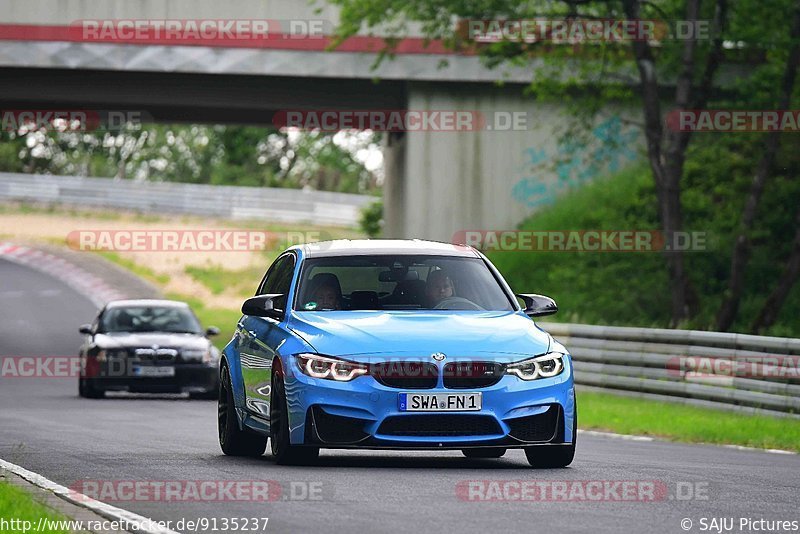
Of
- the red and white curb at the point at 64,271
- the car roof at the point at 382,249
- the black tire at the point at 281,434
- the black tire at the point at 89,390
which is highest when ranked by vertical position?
the car roof at the point at 382,249

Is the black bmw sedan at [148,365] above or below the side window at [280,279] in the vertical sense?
below

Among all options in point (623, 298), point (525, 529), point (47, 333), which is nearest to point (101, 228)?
point (47, 333)

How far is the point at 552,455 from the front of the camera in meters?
12.1

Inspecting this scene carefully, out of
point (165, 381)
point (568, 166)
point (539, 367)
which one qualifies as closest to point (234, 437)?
point (539, 367)

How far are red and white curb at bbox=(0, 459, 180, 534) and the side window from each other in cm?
227

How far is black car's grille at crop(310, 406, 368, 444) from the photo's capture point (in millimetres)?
11555

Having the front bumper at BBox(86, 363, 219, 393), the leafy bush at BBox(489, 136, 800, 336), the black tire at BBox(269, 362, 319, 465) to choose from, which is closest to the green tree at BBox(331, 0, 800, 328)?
the leafy bush at BBox(489, 136, 800, 336)

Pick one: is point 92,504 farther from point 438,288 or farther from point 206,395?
point 206,395

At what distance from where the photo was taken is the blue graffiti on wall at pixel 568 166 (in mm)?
39500

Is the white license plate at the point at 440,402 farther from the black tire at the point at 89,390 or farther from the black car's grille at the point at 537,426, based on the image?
the black tire at the point at 89,390

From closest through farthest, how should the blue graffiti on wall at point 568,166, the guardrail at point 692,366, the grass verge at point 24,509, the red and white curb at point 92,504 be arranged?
the red and white curb at point 92,504
the grass verge at point 24,509
the guardrail at point 692,366
the blue graffiti on wall at point 568,166

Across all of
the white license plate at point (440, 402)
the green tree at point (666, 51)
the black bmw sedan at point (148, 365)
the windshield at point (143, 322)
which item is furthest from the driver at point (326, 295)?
the green tree at point (666, 51)

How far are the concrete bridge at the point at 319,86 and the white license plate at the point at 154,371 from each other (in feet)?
44.5

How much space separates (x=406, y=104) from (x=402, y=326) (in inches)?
1070
